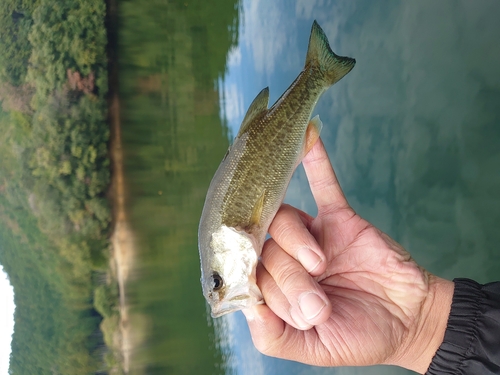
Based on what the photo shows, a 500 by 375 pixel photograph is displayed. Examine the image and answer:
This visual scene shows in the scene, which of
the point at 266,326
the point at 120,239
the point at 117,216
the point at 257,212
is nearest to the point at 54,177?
the point at 117,216

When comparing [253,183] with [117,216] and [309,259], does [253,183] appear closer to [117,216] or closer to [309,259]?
[309,259]

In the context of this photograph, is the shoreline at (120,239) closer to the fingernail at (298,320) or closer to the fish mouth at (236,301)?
the fish mouth at (236,301)

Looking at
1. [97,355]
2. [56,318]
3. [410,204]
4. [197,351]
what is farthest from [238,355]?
[410,204]

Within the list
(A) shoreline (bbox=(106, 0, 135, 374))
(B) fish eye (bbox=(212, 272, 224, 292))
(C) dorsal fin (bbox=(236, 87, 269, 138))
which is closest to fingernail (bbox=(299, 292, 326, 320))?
(B) fish eye (bbox=(212, 272, 224, 292))

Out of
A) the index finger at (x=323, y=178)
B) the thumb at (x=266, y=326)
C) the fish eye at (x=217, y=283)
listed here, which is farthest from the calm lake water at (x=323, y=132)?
the fish eye at (x=217, y=283)

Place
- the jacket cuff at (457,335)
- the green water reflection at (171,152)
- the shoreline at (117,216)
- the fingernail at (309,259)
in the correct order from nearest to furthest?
the fingernail at (309,259) → the jacket cuff at (457,335) → the shoreline at (117,216) → the green water reflection at (171,152)

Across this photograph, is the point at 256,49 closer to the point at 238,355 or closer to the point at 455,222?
the point at 455,222

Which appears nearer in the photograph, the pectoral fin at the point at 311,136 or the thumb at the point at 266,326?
the thumb at the point at 266,326

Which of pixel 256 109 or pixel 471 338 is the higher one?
pixel 256 109
